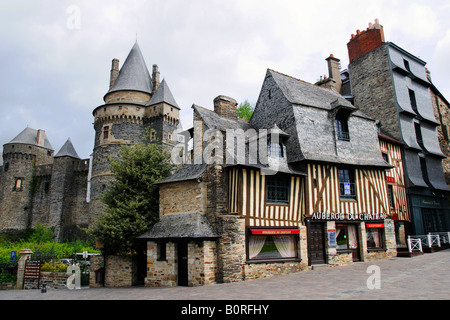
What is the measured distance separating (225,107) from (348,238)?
7.98 m

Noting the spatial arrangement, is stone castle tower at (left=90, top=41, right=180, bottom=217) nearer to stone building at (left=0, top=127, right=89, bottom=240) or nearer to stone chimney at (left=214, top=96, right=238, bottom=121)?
stone building at (left=0, top=127, right=89, bottom=240)

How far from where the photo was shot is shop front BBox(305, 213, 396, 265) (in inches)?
517

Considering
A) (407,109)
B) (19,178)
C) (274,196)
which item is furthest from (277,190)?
(19,178)

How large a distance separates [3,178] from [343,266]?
38.8 metres

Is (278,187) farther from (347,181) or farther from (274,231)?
(347,181)

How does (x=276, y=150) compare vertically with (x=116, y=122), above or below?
below

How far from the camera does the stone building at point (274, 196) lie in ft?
37.6

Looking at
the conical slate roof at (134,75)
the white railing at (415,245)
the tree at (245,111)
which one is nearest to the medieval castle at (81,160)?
the conical slate roof at (134,75)

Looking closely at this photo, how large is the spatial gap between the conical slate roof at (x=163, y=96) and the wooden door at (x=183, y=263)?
67.4 feet

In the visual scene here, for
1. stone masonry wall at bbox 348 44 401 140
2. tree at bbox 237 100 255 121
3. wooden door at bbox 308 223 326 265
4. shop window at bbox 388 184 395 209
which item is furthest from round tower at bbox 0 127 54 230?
shop window at bbox 388 184 395 209

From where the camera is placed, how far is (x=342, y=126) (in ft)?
50.9

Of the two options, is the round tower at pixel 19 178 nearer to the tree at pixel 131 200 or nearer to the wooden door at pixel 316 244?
the tree at pixel 131 200

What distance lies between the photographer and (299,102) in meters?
14.5
